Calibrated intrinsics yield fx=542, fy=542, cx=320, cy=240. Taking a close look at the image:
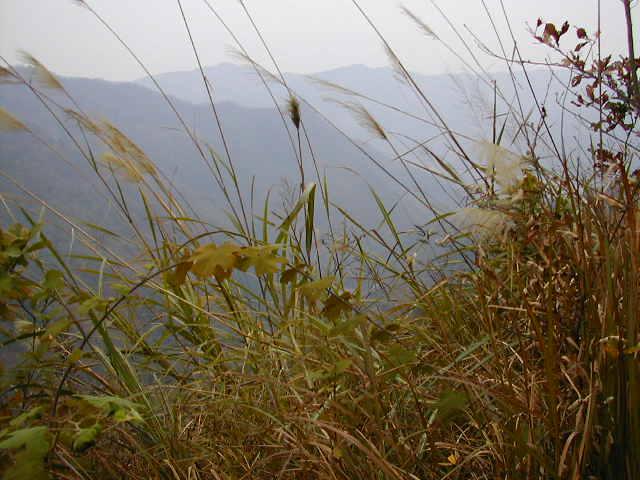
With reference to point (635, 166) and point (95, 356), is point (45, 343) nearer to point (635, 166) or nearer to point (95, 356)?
point (95, 356)

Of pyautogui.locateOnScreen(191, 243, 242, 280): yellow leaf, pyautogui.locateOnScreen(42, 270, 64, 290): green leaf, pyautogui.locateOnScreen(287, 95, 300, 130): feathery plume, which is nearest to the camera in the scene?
pyautogui.locateOnScreen(191, 243, 242, 280): yellow leaf

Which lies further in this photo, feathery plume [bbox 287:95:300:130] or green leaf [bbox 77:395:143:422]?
feathery plume [bbox 287:95:300:130]

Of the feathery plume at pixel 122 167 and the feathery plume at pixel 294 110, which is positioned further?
the feathery plume at pixel 122 167

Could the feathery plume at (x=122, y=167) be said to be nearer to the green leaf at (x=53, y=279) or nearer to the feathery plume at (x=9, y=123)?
the feathery plume at (x=9, y=123)

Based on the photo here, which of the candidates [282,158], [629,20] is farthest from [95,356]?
[282,158]

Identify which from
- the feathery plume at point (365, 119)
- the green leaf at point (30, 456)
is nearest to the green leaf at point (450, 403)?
the green leaf at point (30, 456)

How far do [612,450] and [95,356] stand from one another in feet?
3.74

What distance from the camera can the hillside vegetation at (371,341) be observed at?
30.0 inches

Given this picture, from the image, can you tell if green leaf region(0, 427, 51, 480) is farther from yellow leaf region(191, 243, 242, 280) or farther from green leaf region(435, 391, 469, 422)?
green leaf region(435, 391, 469, 422)

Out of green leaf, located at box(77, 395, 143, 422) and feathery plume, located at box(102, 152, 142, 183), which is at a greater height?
feathery plume, located at box(102, 152, 142, 183)

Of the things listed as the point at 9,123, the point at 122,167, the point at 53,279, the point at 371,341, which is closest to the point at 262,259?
the point at 371,341

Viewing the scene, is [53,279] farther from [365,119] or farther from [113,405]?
[365,119]

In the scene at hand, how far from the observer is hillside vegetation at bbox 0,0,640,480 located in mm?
761

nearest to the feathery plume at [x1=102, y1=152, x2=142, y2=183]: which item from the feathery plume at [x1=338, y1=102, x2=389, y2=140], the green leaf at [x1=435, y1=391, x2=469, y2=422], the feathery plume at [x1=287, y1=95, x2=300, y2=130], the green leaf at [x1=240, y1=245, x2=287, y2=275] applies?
the feathery plume at [x1=287, y1=95, x2=300, y2=130]
